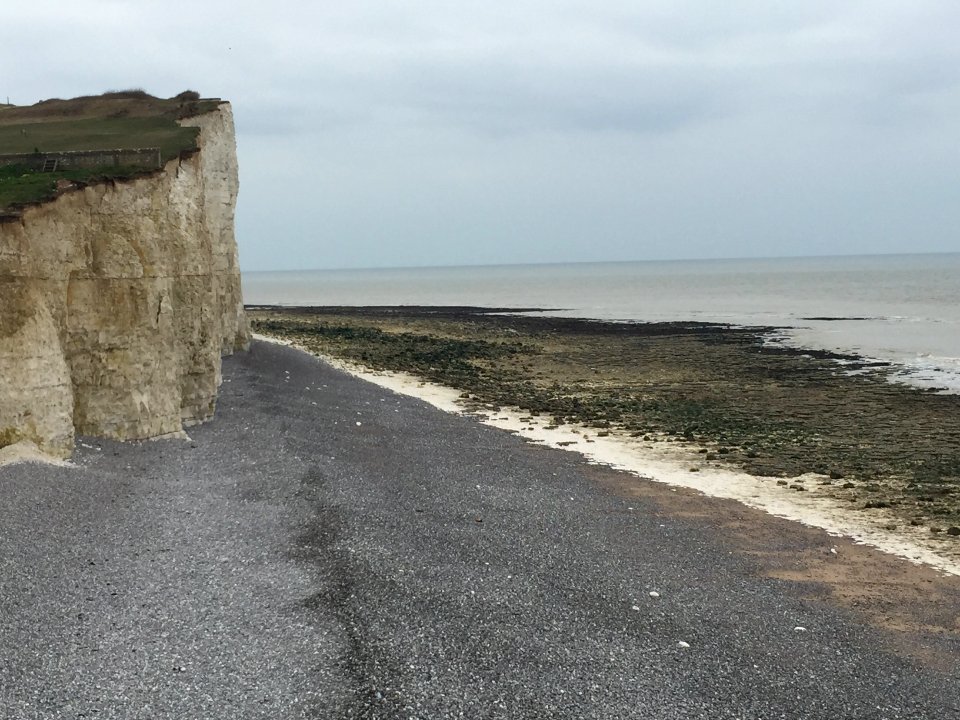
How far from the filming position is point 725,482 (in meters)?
21.3

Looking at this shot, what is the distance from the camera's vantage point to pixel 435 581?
12070 millimetres

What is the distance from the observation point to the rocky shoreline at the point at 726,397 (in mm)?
21734

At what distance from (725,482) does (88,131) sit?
19.8 metres

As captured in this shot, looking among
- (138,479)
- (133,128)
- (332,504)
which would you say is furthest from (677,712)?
(133,128)

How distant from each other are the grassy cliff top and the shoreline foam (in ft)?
42.8

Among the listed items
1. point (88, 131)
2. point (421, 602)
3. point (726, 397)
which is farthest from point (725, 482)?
point (88, 131)

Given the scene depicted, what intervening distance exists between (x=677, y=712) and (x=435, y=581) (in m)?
4.05

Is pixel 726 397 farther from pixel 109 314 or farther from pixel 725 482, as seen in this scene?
pixel 109 314

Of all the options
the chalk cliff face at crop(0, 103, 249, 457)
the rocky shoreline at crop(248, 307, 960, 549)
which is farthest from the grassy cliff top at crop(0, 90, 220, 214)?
the rocky shoreline at crop(248, 307, 960, 549)

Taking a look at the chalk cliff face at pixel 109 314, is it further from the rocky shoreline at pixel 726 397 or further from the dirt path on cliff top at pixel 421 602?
the rocky shoreline at pixel 726 397

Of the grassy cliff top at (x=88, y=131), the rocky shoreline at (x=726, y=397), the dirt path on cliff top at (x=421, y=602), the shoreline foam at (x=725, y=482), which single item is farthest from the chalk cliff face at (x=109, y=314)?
the rocky shoreline at (x=726, y=397)

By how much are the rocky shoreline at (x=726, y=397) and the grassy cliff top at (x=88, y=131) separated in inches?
586

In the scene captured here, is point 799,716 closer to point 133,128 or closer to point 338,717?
point 338,717

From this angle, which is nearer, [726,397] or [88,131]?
[88,131]
